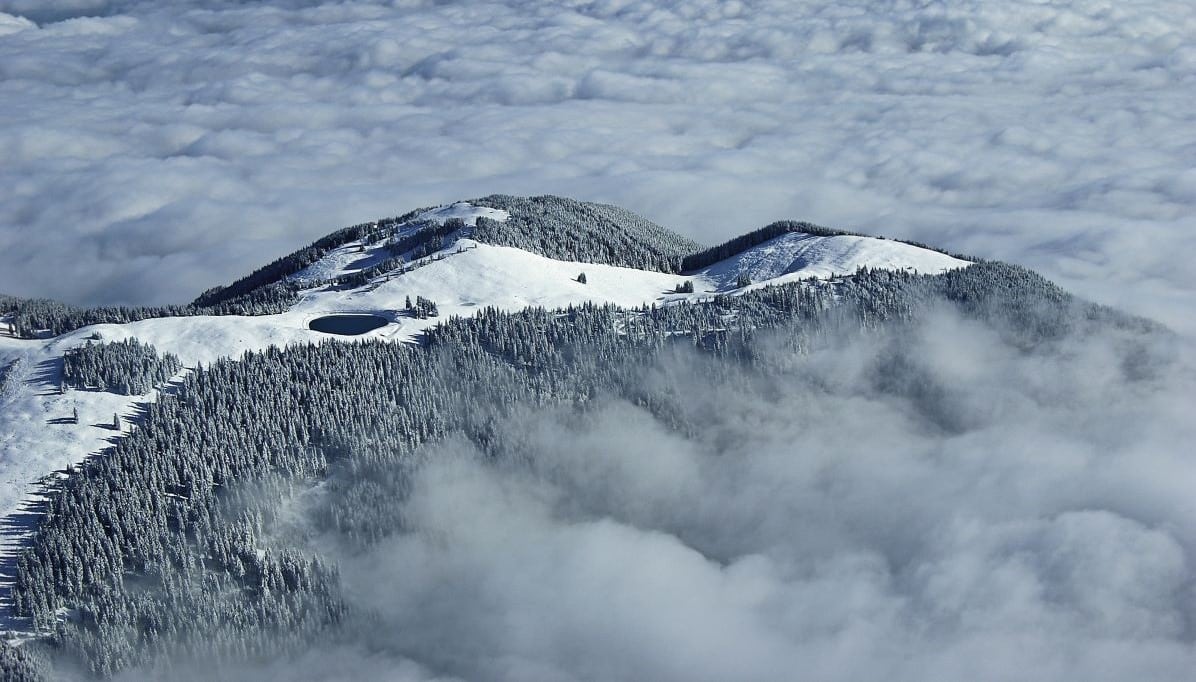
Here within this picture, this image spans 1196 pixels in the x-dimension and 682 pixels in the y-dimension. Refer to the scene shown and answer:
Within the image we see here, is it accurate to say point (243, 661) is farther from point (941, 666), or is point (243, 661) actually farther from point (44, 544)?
point (941, 666)

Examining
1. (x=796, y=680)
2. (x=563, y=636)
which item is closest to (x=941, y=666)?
(x=796, y=680)

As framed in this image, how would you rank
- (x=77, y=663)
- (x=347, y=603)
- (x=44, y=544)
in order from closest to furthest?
(x=77, y=663) < (x=44, y=544) < (x=347, y=603)

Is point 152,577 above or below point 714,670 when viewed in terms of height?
above

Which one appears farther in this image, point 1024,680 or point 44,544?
point 1024,680

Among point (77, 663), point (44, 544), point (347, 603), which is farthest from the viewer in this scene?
point (347, 603)

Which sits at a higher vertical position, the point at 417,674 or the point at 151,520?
the point at 151,520

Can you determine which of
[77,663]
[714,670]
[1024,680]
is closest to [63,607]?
[77,663]

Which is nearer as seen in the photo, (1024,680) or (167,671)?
(167,671)

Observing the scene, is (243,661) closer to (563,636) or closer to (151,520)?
(151,520)

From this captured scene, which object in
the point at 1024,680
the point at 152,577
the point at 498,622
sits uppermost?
the point at 152,577
